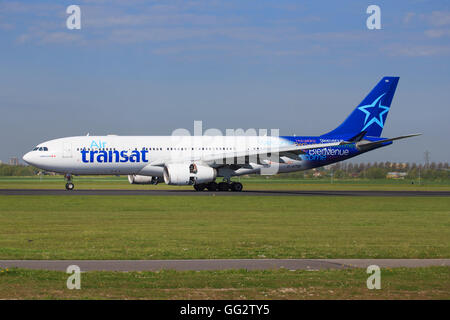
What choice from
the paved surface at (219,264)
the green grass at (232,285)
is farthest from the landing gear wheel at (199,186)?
the green grass at (232,285)

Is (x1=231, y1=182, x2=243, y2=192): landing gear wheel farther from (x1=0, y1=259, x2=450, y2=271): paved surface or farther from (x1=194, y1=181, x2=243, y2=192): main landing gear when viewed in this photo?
(x1=0, y1=259, x2=450, y2=271): paved surface

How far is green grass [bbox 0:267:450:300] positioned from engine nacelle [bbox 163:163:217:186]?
33.8m

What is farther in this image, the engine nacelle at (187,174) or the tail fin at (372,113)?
the tail fin at (372,113)

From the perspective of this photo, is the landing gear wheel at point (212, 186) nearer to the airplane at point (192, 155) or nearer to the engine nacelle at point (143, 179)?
the airplane at point (192, 155)

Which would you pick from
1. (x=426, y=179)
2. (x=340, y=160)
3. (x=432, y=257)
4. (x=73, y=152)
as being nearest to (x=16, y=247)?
(x=432, y=257)

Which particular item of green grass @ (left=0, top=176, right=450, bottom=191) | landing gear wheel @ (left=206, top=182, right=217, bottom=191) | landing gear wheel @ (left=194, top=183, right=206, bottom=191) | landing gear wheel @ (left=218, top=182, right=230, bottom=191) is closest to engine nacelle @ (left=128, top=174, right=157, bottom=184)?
green grass @ (left=0, top=176, right=450, bottom=191)

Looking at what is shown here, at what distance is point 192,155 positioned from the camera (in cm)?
5375

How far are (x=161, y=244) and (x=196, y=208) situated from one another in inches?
→ 581

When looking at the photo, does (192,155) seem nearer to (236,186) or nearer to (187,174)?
(236,186)

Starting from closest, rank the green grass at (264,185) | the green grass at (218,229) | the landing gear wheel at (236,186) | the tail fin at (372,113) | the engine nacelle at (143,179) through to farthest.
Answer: the green grass at (218,229) < the landing gear wheel at (236,186) < the engine nacelle at (143,179) < the tail fin at (372,113) < the green grass at (264,185)

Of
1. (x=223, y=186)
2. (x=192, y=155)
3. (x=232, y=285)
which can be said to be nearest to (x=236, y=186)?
(x=223, y=186)

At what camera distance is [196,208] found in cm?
3434

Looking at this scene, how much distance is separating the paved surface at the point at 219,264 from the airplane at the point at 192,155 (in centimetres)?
3199

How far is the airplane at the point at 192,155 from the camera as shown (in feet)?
166
